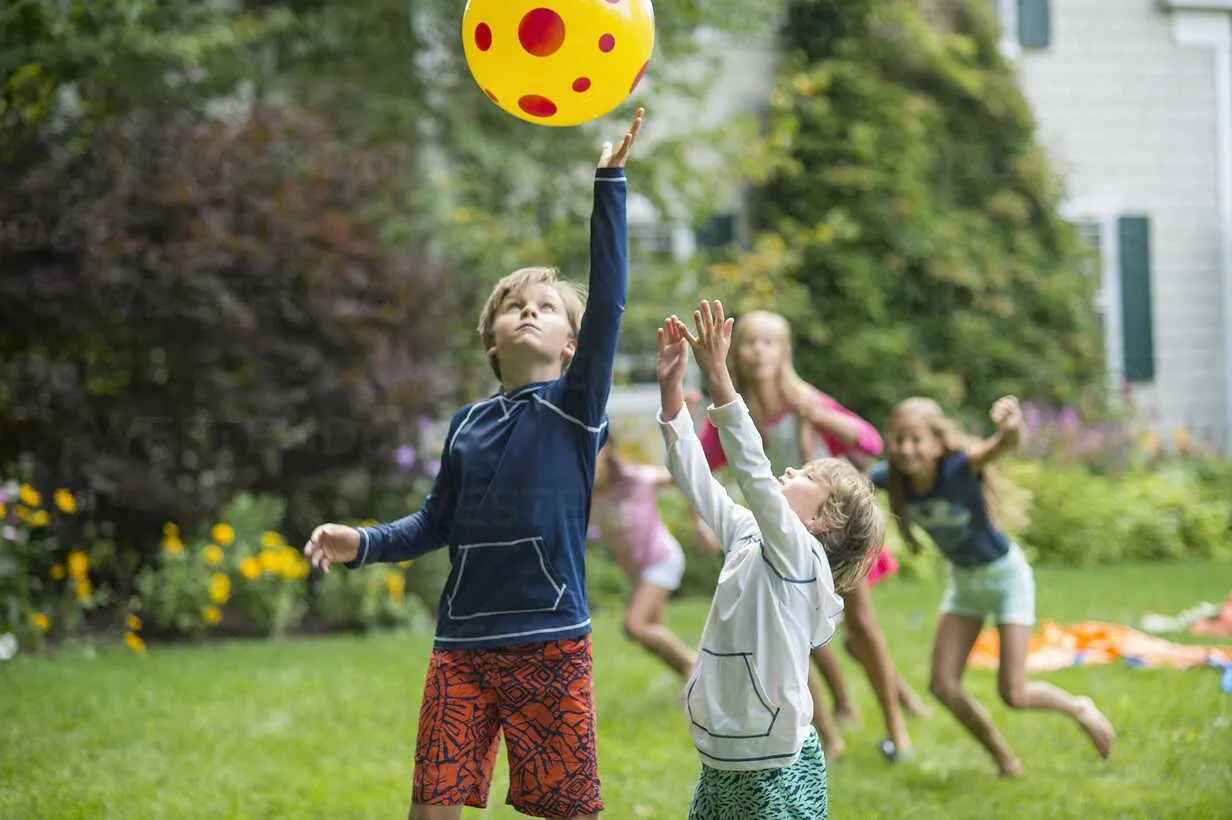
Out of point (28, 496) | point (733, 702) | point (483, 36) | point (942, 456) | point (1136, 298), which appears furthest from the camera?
point (1136, 298)

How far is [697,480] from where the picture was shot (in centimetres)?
264

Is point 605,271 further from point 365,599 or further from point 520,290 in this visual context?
point 365,599

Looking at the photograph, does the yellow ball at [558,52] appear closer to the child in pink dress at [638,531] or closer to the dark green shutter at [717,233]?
the child in pink dress at [638,531]

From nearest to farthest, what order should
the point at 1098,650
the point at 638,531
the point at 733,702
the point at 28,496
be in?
the point at 733,702 < the point at 638,531 < the point at 1098,650 < the point at 28,496

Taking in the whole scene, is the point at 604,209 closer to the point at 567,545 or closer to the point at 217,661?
the point at 567,545

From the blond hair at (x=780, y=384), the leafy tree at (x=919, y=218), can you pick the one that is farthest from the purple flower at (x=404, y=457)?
the leafy tree at (x=919, y=218)

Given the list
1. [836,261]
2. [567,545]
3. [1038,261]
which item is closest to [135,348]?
[567,545]

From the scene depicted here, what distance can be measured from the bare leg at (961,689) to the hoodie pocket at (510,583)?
1.94 m

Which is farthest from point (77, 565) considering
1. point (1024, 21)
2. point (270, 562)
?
point (1024, 21)

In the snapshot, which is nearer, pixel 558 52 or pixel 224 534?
pixel 558 52

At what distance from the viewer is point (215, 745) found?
4.55 metres

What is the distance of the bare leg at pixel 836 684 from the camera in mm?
4664

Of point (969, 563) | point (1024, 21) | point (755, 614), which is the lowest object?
point (969, 563)

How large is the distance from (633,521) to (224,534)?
8.73 feet
